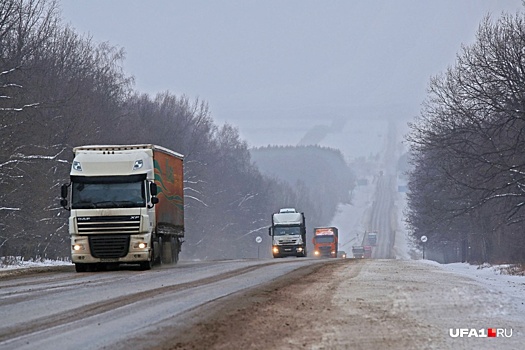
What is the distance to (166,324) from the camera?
38.1ft

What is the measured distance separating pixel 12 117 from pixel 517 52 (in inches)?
957

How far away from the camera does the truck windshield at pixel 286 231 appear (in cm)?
6341

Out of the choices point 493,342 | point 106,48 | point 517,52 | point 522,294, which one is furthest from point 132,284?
point 106,48

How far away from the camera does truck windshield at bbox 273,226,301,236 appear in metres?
63.4

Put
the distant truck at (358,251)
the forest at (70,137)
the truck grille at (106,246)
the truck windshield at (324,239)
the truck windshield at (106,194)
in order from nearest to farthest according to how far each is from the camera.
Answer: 1. the truck grille at (106,246)
2. the truck windshield at (106,194)
3. the forest at (70,137)
4. the truck windshield at (324,239)
5. the distant truck at (358,251)

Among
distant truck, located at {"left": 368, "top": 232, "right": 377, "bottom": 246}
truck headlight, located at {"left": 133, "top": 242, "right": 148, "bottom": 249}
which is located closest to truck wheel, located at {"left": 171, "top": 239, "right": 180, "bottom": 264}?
truck headlight, located at {"left": 133, "top": 242, "right": 148, "bottom": 249}

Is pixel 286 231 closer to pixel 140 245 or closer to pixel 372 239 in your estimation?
pixel 140 245

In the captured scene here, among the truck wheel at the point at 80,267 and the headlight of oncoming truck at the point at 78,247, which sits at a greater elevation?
the headlight of oncoming truck at the point at 78,247

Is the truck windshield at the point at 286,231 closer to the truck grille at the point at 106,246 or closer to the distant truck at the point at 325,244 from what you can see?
the distant truck at the point at 325,244

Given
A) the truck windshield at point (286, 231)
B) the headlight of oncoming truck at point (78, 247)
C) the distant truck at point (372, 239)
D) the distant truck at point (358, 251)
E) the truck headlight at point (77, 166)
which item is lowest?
the distant truck at point (358, 251)

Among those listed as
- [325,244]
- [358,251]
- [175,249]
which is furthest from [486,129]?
[358,251]

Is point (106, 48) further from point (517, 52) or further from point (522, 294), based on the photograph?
point (522, 294)

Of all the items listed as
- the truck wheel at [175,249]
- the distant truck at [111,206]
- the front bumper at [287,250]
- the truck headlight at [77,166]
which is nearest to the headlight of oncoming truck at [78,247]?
the distant truck at [111,206]

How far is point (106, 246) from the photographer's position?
2811cm
